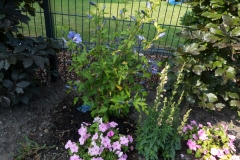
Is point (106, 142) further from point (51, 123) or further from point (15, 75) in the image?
point (15, 75)

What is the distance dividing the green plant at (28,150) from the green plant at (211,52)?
4.80 ft

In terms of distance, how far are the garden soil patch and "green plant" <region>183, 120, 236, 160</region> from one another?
11 cm

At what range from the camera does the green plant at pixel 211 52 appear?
210 cm

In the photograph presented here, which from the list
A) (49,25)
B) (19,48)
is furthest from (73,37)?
(49,25)

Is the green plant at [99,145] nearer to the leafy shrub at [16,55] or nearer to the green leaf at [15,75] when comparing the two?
the leafy shrub at [16,55]

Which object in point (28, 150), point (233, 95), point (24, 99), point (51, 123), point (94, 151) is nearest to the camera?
point (94, 151)

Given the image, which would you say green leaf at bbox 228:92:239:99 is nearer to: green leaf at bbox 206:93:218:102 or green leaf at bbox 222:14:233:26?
green leaf at bbox 206:93:218:102

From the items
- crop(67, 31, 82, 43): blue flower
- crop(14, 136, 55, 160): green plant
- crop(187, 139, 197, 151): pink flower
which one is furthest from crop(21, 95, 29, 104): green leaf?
crop(187, 139, 197, 151): pink flower

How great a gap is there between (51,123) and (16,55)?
2.64 ft

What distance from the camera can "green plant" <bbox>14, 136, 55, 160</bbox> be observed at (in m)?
2.11

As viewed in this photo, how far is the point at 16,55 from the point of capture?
207cm

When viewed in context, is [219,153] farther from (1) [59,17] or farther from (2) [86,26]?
(1) [59,17]

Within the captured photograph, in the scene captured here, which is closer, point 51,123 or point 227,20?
point 227,20

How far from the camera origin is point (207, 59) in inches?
89.0
